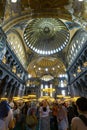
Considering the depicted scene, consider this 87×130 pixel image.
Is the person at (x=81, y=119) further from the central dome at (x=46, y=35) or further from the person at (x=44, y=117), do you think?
the central dome at (x=46, y=35)

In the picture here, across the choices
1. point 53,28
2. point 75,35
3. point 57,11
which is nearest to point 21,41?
point 53,28

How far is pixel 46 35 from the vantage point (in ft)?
85.6

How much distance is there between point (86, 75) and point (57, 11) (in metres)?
8.84

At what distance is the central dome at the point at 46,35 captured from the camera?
75.6 feet

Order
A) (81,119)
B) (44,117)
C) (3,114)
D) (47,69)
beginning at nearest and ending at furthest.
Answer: (81,119), (3,114), (44,117), (47,69)

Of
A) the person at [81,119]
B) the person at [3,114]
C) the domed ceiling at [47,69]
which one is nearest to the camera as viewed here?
the person at [81,119]

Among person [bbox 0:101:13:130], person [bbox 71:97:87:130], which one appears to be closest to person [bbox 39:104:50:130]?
person [bbox 0:101:13:130]

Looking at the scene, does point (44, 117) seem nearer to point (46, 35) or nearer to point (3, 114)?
point (3, 114)

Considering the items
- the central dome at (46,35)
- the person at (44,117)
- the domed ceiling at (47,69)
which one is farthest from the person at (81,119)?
the domed ceiling at (47,69)

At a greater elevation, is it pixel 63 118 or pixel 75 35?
pixel 75 35

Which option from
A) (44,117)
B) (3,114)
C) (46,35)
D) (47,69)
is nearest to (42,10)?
(44,117)

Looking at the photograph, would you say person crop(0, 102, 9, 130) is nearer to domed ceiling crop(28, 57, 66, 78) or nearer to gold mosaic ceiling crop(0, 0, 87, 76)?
gold mosaic ceiling crop(0, 0, 87, 76)

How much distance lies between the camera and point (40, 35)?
26.2 m

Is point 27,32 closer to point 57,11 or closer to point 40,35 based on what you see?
point 40,35
